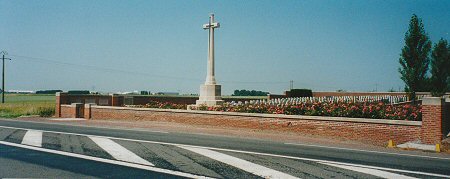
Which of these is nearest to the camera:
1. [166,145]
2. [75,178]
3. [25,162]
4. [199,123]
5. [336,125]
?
[75,178]

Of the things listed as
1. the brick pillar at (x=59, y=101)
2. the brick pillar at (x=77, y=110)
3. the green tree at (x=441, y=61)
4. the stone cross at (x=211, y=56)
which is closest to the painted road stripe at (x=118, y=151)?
the stone cross at (x=211, y=56)

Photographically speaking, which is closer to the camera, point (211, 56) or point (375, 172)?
point (375, 172)

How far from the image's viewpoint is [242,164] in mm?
8445

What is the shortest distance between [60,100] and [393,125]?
24.3m

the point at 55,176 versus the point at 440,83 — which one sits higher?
the point at 440,83

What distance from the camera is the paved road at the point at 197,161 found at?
7.43 meters

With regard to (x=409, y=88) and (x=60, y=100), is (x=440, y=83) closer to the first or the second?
(x=409, y=88)

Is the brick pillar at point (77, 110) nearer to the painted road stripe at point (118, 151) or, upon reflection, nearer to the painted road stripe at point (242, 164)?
the painted road stripe at point (118, 151)

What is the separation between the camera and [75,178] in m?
6.78

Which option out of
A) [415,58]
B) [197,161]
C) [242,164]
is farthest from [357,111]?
[415,58]

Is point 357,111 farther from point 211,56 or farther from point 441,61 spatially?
point 441,61

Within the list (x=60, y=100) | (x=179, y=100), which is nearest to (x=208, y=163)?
(x=60, y=100)

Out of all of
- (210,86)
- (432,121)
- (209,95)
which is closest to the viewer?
(432,121)

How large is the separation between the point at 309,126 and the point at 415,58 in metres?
18.4
